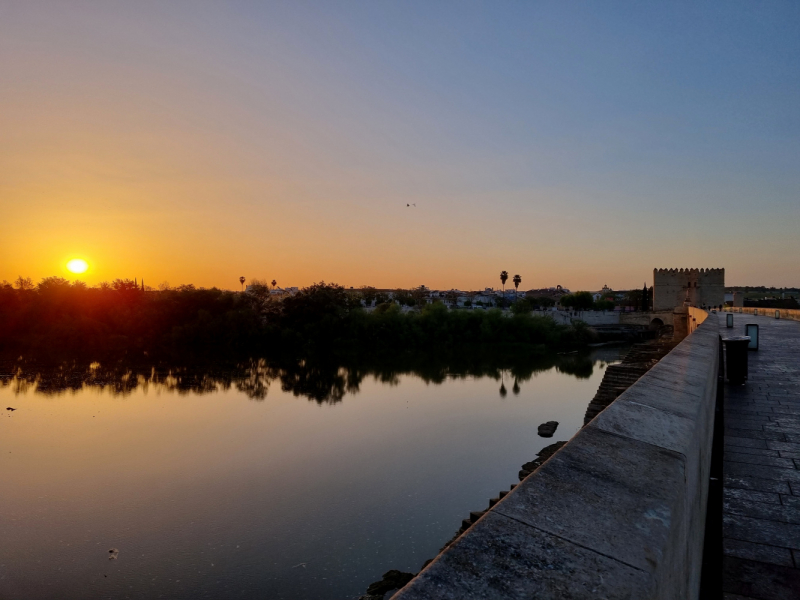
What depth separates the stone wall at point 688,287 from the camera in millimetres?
47406

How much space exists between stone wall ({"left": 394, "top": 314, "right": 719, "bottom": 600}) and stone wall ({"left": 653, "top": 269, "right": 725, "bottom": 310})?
51001mm

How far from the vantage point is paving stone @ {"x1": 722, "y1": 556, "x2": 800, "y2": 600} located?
1681 mm

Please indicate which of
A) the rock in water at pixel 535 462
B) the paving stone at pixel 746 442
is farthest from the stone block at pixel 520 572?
the rock in water at pixel 535 462

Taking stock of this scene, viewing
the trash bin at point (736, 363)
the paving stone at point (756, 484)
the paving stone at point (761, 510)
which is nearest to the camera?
the paving stone at point (761, 510)

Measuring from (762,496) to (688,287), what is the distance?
52188mm

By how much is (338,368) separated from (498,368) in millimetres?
10110

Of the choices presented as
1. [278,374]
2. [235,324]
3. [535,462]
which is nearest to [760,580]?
[535,462]

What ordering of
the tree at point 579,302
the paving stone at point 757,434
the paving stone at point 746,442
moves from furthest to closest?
the tree at point 579,302
the paving stone at point 757,434
the paving stone at point 746,442

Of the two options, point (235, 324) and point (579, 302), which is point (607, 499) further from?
point (579, 302)

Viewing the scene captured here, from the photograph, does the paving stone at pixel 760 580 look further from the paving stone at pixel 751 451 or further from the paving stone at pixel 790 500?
the paving stone at pixel 751 451

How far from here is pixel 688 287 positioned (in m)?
48.3

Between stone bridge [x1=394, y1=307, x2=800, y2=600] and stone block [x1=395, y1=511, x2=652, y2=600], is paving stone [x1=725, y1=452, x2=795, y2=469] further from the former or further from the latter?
stone block [x1=395, y1=511, x2=652, y2=600]

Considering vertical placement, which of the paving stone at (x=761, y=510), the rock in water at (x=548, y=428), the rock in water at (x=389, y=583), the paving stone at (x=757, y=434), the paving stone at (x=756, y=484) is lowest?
the rock in water at (x=389, y=583)

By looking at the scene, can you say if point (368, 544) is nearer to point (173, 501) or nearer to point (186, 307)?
point (173, 501)
